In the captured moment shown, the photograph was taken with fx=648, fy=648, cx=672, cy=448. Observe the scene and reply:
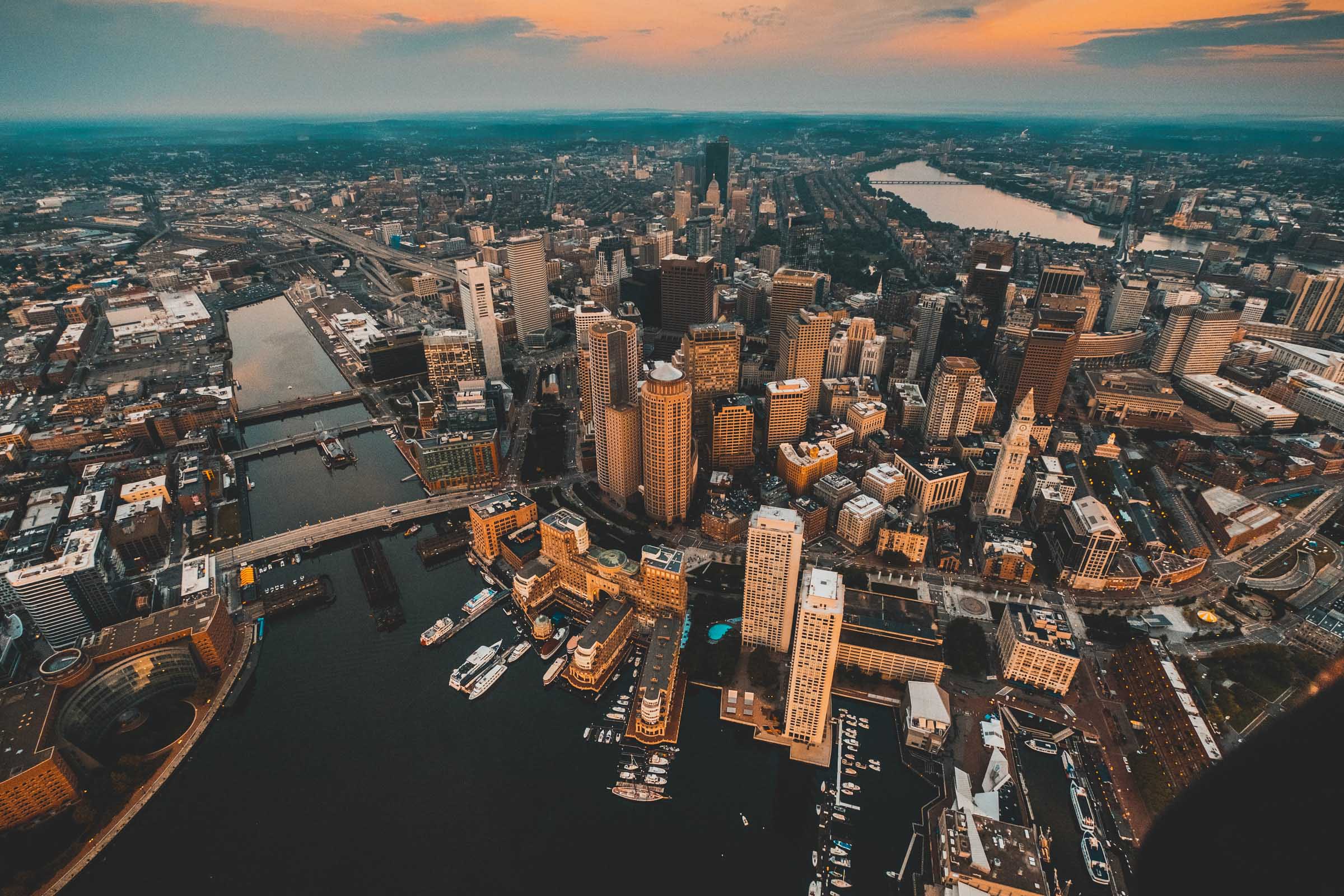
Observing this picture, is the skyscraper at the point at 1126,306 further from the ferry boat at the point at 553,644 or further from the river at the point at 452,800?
the ferry boat at the point at 553,644

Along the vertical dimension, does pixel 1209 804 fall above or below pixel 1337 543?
above

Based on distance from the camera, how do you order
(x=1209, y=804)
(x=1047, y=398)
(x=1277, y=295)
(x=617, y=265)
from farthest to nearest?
(x=617, y=265)
(x=1277, y=295)
(x=1047, y=398)
(x=1209, y=804)

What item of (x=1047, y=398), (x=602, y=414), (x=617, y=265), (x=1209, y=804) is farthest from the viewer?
(x=617, y=265)

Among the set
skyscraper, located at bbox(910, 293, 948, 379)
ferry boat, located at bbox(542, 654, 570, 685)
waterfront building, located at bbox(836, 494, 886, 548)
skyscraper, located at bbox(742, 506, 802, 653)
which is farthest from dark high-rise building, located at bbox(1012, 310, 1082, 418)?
ferry boat, located at bbox(542, 654, 570, 685)

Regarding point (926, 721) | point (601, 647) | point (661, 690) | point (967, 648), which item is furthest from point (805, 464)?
point (661, 690)

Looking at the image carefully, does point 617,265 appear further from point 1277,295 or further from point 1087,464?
point 1277,295

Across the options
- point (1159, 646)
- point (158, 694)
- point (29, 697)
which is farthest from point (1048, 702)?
point (29, 697)
